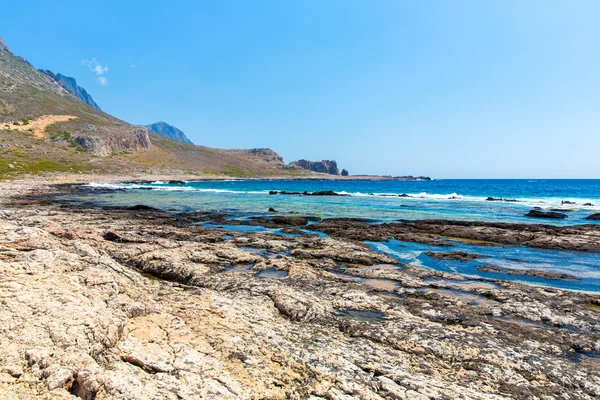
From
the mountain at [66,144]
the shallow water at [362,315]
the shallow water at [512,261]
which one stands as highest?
the mountain at [66,144]

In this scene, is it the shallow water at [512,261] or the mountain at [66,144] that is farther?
the mountain at [66,144]

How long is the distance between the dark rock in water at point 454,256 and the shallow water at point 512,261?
0.33m

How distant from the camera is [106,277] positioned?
724 centimetres

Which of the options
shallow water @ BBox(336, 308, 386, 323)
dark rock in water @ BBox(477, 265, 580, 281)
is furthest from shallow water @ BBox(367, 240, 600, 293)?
shallow water @ BBox(336, 308, 386, 323)

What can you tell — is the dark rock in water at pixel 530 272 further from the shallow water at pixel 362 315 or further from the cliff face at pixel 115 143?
the cliff face at pixel 115 143

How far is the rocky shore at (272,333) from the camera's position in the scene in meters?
4.63

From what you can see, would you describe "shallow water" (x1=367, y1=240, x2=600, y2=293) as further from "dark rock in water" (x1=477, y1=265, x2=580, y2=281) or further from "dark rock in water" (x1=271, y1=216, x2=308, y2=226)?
"dark rock in water" (x1=271, y1=216, x2=308, y2=226)

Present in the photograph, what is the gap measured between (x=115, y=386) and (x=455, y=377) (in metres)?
5.77

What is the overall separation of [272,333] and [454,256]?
14.5 m

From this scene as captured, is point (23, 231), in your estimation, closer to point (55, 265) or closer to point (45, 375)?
point (55, 265)

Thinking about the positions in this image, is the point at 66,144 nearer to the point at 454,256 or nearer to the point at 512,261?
the point at 454,256

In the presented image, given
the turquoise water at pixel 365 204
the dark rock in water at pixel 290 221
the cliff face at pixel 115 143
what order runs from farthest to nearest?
the cliff face at pixel 115 143 < the turquoise water at pixel 365 204 < the dark rock in water at pixel 290 221

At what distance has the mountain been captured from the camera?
9394 centimetres

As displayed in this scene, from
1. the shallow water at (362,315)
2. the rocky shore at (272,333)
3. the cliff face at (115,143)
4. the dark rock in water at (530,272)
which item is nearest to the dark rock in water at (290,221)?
the rocky shore at (272,333)
